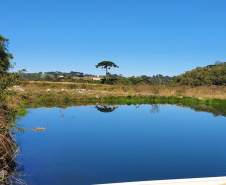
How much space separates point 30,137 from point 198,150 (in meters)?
5.59

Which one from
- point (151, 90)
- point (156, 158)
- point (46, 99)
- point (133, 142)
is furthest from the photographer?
point (151, 90)

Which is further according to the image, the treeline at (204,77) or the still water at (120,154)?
the treeline at (204,77)

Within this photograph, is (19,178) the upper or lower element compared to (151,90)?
lower

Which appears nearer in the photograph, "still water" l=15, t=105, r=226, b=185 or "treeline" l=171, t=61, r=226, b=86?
"still water" l=15, t=105, r=226, b=185

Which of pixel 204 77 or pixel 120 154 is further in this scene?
pixel 204 77

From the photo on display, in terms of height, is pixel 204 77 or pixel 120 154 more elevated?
pixel 204 77

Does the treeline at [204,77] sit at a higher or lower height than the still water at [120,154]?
higher

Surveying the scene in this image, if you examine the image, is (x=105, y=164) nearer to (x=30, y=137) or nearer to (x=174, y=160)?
(x=174, y=160)

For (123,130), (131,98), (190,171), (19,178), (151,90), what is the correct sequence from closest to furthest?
(19,178) → (190,171) → (123,130) → (131,98) → (151,90)

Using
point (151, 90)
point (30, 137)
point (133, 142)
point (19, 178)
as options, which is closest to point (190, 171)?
point (133, 142)

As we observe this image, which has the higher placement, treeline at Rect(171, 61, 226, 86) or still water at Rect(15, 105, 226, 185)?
treeline at Rect(171, 61, 226, 86)

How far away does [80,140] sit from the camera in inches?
307

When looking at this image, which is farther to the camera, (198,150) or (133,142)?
(133,142)

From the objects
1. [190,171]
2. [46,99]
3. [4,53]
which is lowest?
[190,171]
